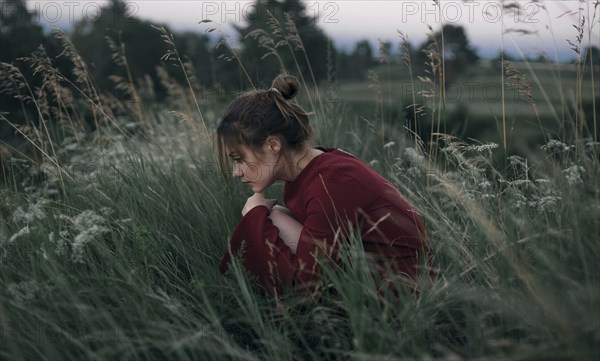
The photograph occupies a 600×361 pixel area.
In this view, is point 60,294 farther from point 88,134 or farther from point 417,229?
point 88,134

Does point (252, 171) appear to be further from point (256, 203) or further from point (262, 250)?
point (262, 250)

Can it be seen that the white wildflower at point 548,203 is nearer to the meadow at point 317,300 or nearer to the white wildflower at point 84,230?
the meadow at point 317,300

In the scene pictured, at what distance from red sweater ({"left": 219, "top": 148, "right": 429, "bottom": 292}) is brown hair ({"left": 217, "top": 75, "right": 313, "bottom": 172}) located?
23cm

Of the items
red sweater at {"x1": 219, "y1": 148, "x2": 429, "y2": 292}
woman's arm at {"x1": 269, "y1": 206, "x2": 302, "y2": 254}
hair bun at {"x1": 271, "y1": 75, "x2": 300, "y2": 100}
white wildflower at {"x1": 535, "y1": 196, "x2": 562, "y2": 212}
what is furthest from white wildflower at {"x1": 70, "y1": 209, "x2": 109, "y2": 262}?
white wildflower at {"x1": 535, "y1": 196, "x2": 562, "y2": 212}

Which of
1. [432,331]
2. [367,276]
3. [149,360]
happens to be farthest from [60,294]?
[432,331]

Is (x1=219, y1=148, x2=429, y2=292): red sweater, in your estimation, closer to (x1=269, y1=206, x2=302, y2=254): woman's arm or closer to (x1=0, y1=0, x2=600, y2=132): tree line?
(x1=269, y1=206, x2=302, y2=254): woman's arm

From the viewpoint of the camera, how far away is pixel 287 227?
289cm

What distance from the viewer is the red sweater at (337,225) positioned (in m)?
2.67

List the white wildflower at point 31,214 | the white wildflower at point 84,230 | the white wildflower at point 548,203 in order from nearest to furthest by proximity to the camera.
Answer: the white wildflower at point 84,230 → the white wildflower at point 548,203 → the white wildflower at point 31,214

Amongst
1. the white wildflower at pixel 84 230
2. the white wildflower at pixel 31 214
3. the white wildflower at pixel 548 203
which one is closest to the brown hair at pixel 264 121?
the white wildflower at pixel 84 230

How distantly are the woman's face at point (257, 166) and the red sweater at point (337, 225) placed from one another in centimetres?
17

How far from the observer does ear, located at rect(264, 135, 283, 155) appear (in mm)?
2955

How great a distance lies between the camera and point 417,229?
2.79 metres

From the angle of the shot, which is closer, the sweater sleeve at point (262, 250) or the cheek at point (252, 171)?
the sweater sleeve at point (262, 250)
